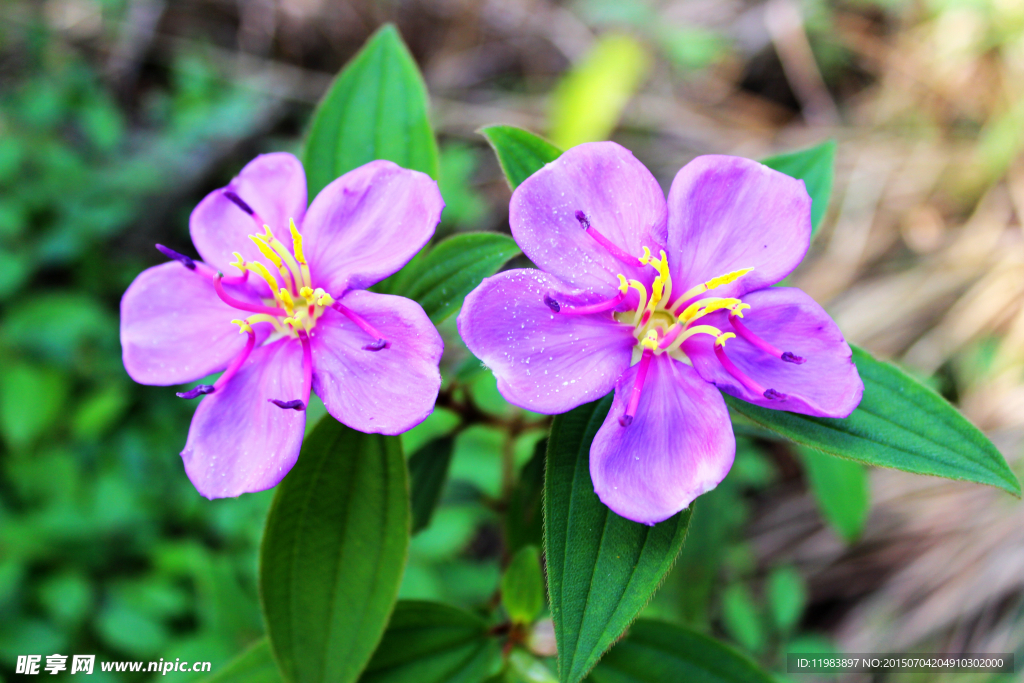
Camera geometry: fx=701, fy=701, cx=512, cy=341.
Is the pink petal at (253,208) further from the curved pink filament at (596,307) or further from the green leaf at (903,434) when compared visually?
the green leaf at (903,434)

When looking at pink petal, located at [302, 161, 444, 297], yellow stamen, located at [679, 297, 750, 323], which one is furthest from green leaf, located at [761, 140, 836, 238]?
pink petal, located at [302, 161, 444, 297]

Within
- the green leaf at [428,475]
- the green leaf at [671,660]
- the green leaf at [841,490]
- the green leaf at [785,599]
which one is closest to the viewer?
the green leaf at [671,660]

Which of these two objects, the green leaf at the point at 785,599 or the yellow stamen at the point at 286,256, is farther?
the green leaf at the point at 785,599

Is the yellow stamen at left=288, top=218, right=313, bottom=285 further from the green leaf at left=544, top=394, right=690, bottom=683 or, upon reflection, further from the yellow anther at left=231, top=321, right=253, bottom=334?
the green leaf at left=544, top=394, right=690, bottom=683

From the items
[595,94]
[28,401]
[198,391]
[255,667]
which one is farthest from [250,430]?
[595,94]

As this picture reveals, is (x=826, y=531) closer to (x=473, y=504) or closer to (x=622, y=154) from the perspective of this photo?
(x=473, y=504)

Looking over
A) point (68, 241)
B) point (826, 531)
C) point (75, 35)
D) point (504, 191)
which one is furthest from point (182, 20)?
point (826, 531)

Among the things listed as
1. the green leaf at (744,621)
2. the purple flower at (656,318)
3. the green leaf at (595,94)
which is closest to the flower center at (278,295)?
the purple flower at (656,318)
